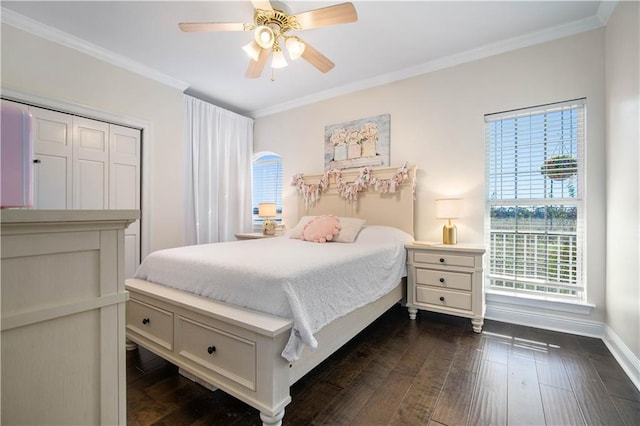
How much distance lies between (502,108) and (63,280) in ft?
11.4

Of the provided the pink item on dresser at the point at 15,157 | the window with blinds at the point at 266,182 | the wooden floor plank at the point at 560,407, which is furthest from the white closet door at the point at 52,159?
the wooden floor plank at the point at 560,407

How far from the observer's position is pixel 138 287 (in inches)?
77.1

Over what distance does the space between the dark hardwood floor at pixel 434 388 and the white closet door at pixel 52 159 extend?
1693 mm

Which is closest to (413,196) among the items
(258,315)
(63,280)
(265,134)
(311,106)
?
(311,106)

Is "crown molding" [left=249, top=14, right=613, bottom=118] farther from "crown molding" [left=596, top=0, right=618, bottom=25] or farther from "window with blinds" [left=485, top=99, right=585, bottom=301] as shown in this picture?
"window with blinds" [left=485, top=99, right=585, bottom=301]

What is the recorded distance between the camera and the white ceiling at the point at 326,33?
7.58ft

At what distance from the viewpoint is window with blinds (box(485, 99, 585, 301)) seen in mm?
2561

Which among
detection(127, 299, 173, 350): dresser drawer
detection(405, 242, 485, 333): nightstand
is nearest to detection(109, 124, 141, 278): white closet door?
detection(127, 299, 173, 350): dresser drawer

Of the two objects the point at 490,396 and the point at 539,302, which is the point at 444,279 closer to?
the point at 539,302

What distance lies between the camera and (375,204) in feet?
11.3

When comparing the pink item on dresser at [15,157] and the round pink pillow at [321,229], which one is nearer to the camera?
the pink item on dresser at [15,157]

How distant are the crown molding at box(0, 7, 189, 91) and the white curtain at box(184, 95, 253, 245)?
1.48 ft

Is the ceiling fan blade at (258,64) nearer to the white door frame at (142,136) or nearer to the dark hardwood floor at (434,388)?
the white door frame at (142,136)

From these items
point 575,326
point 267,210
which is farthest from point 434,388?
point 267,210
